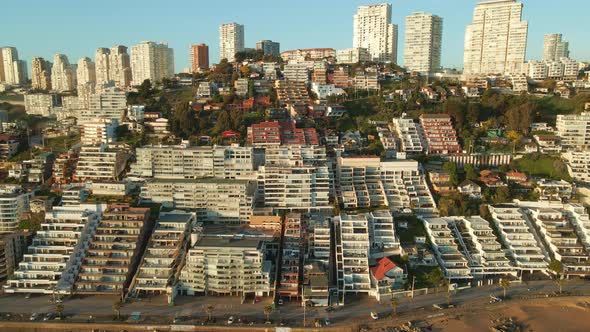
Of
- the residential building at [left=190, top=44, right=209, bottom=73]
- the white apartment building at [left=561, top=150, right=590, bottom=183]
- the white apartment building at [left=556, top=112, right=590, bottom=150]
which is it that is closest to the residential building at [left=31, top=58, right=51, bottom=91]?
the residential building at [left=190, top=44, right=209, bottom=73]

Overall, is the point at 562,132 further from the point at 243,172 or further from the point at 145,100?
the point at 145,100

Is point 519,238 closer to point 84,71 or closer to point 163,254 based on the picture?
point 163,254

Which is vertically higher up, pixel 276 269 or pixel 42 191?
pixel 42 191

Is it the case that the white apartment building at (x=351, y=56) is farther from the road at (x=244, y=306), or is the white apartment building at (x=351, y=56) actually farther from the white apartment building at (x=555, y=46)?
the road at (x=244, y=306)

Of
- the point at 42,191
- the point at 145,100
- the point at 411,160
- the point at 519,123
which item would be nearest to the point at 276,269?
the point at 411,160

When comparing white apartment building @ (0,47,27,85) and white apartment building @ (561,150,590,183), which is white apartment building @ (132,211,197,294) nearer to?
white apartment building @ (561,150,590,183)

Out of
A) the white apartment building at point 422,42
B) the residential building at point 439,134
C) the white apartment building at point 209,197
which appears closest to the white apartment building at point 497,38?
the white apartment building at point 422,42
